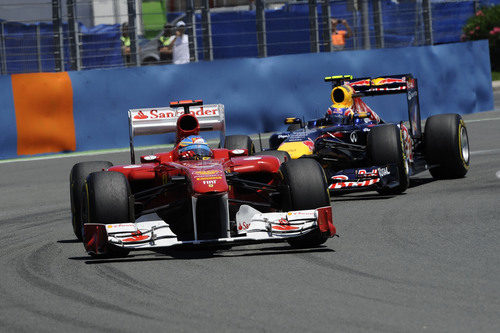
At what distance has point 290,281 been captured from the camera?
673cm

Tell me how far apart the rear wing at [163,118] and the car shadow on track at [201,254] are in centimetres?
216

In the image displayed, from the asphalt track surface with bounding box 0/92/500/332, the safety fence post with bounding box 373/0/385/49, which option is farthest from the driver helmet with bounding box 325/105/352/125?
the safety fence post with bounding box 373/0/385/49

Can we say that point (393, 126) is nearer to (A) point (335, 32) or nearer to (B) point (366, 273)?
(B) point (366, 273)

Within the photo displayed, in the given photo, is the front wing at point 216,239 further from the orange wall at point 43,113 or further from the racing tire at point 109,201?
the orange wall at point 43,113

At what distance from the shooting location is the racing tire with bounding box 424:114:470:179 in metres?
12.5

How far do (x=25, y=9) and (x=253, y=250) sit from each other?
38.7 feet

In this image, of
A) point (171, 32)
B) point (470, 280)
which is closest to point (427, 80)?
point (171, 32)

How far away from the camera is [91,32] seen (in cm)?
1975

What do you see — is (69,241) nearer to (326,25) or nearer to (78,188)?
(78,188)

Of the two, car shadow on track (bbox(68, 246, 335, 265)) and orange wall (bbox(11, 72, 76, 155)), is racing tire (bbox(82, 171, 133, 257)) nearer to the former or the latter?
car shadow on track (bbox(68, 246, 335, 265))

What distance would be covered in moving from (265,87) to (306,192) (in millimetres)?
Answer: 10816

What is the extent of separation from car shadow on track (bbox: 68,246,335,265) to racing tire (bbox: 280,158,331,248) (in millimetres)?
86

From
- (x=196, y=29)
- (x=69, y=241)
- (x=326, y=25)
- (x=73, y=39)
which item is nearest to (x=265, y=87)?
(x=196, y=29)

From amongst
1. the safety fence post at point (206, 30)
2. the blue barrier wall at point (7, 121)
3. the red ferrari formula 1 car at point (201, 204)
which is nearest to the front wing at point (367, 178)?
the red ferrari formula 1 car at point (201, 204)
